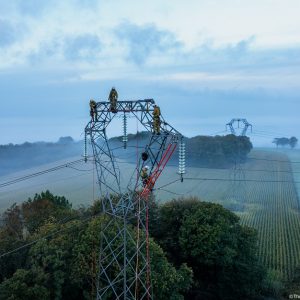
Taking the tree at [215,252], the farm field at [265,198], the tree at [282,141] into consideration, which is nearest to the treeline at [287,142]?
the tree at [282,141]

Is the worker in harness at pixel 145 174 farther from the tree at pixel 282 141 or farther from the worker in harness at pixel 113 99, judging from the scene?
A: the tree at pixel 282 141

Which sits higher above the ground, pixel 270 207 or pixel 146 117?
pixel 146 117

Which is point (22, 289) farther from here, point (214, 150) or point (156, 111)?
point (214, 150)

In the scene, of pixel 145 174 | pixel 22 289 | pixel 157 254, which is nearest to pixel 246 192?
pixel 157 254

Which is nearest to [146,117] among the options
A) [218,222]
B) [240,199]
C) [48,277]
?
[48,277]

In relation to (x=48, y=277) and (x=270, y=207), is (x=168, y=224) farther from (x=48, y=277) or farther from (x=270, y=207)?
(x=270, y=207)

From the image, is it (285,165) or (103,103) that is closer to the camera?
(103,103)
